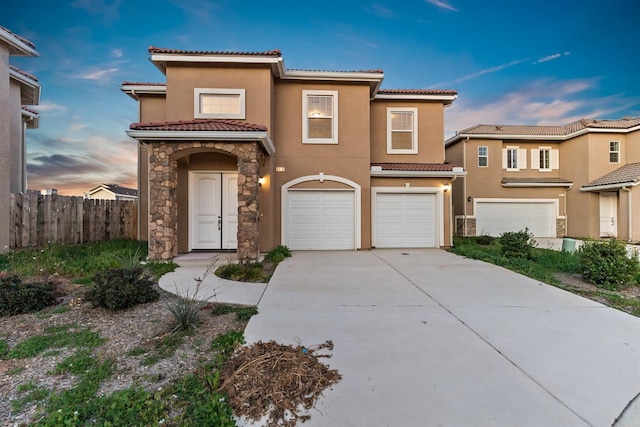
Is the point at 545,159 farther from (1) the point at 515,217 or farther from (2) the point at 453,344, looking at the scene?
(2) the point at 453,344

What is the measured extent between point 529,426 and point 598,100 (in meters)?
17.9

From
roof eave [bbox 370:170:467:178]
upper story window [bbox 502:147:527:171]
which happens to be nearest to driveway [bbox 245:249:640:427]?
roof eave [bbox 370:170:467:178]

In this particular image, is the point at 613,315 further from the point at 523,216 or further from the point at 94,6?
the point at 94,6

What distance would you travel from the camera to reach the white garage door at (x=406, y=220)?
10703 mm

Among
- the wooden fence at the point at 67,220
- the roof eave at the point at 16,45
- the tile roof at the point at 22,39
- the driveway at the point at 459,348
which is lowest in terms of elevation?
the driveway at the point at 459,348

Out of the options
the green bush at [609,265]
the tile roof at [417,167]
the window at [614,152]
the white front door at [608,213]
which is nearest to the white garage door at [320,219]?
the tile roof at [417,167]

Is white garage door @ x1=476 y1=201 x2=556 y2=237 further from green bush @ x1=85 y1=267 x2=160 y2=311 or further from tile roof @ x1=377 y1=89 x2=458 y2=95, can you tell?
green bush @ x1=85 y1=267 x2=160 y2=311

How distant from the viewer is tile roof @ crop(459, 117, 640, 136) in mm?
14726

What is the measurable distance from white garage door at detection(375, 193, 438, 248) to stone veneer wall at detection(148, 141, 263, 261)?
5068 millimetres

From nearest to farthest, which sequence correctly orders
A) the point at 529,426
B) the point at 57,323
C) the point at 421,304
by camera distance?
1. the point at 529,426
2. the point at 57,323
3. the point at 421,304

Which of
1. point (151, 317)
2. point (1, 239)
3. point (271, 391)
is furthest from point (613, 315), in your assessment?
point (1, 239)

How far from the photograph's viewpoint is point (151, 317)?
12.8 ft

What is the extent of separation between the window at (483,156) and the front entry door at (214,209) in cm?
1376

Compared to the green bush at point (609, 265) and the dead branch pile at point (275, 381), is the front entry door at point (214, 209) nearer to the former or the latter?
the dead branch pile at point (275, 381)
